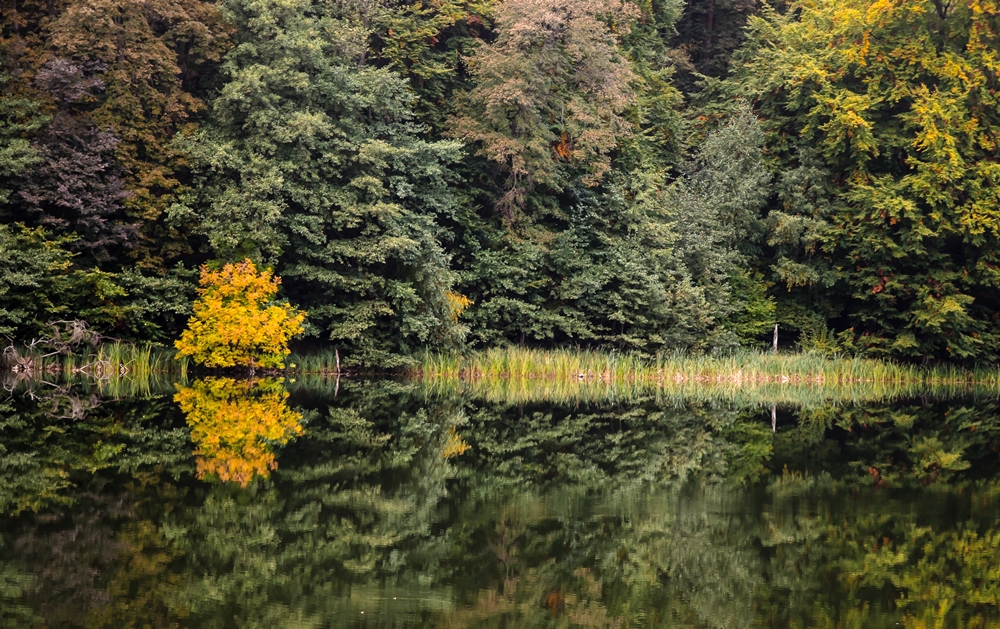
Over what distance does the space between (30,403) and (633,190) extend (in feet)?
68.4

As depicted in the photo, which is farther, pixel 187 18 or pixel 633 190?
pixel 633 190

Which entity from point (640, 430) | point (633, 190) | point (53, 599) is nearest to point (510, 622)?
point (53, 599)

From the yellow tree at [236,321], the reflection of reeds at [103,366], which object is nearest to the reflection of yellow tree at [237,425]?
the yellow tree at [236,321]

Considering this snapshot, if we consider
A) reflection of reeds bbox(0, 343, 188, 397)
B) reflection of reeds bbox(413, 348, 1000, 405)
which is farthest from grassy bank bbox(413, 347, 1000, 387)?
reflection of reeds bbox(0, 343, 188, 397)

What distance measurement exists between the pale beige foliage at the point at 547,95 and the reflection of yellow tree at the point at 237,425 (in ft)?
37.4

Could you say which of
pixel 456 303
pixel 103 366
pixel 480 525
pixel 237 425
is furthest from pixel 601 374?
pixel 480 525

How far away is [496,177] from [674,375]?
31.0 feet

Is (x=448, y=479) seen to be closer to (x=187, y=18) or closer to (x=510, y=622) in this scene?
(x=510, y=622)

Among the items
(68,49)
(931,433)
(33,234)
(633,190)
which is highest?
(68,49)

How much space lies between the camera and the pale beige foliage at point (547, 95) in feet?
102

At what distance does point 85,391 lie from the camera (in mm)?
21469

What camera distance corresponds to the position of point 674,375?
29.0 meters

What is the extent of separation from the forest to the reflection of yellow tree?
5433 mm

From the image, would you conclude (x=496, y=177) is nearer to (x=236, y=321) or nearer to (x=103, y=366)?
(x=236, y=321)
